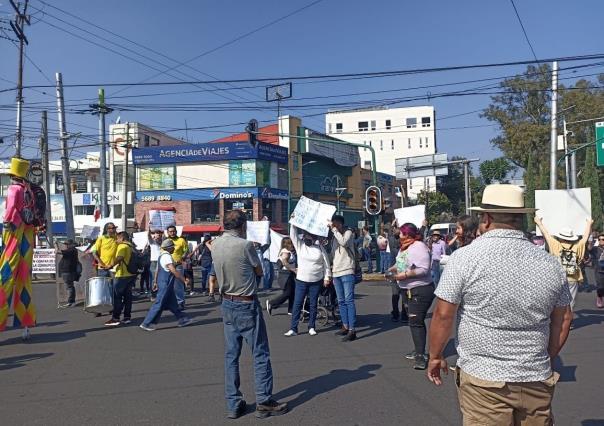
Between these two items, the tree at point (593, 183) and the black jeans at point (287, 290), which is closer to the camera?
the black jeans at point (287, 290)

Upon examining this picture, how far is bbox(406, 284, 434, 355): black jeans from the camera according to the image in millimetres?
6766

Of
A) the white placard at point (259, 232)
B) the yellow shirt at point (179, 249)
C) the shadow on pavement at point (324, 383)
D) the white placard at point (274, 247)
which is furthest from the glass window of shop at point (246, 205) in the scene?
the shadow on pavement at point (324, 383)

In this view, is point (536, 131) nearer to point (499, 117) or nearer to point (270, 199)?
point (499, 117)

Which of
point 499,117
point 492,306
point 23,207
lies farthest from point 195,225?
Result: point 492,306

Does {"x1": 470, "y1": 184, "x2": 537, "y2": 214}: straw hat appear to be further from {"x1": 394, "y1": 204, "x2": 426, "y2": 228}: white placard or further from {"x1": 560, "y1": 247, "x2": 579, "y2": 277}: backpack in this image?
{"x1": 394, "y1": 204, "x2": 426, "y2": 228}: white placard

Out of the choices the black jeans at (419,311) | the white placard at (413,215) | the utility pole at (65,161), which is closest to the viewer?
the black jeans at (419,311)

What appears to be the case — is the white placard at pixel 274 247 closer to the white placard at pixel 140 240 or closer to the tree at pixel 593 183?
the white placard at pixel 140 240

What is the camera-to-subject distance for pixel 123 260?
33.4 ft

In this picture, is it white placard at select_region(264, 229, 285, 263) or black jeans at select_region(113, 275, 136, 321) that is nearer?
black jeans at select_region(113, 275, 136, 321)

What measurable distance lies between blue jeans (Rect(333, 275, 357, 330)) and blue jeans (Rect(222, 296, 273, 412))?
10.5ft

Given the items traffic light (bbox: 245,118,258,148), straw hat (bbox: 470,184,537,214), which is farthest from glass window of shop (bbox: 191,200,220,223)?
straw hat (bbox: 470,184,537,214)

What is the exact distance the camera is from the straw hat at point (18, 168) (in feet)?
→ 28.9

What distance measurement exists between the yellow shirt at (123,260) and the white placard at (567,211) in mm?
7188

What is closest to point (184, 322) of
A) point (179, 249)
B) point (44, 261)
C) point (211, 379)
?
point (179, 249)
